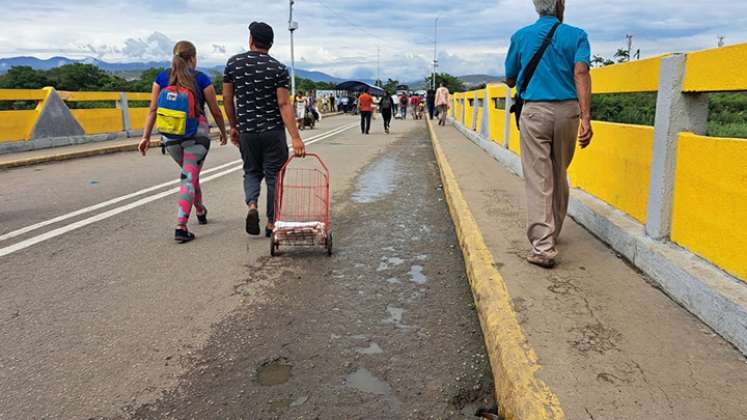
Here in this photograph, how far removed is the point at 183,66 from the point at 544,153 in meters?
3.45

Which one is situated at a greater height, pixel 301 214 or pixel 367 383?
pixel 301 214

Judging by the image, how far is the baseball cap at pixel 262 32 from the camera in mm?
5273

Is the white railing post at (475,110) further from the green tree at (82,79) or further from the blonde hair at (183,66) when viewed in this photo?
the green tree at (82,79)

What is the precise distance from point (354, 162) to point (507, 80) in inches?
327

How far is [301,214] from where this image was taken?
682 centimetres

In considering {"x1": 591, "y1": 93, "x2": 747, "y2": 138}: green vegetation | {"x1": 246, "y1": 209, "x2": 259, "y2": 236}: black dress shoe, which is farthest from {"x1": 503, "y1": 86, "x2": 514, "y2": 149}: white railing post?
{"x1": 246, "y1": 209, "x2": 259, "y2": 236}: black dress shoe

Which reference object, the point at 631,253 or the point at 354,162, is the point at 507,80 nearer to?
the point at 631,253

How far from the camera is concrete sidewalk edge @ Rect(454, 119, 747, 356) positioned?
2951 mm

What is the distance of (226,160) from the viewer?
42.7ft

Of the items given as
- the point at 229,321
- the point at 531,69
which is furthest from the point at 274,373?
the point at 531,69

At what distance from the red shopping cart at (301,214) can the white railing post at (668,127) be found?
2539 millimetres

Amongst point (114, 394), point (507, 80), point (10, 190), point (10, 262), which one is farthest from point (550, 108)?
point (10, 190)

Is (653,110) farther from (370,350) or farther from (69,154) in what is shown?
(69,154)

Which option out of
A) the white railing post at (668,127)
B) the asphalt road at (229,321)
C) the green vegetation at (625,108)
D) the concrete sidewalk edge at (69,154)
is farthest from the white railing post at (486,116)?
the white railing post at (668,127)
